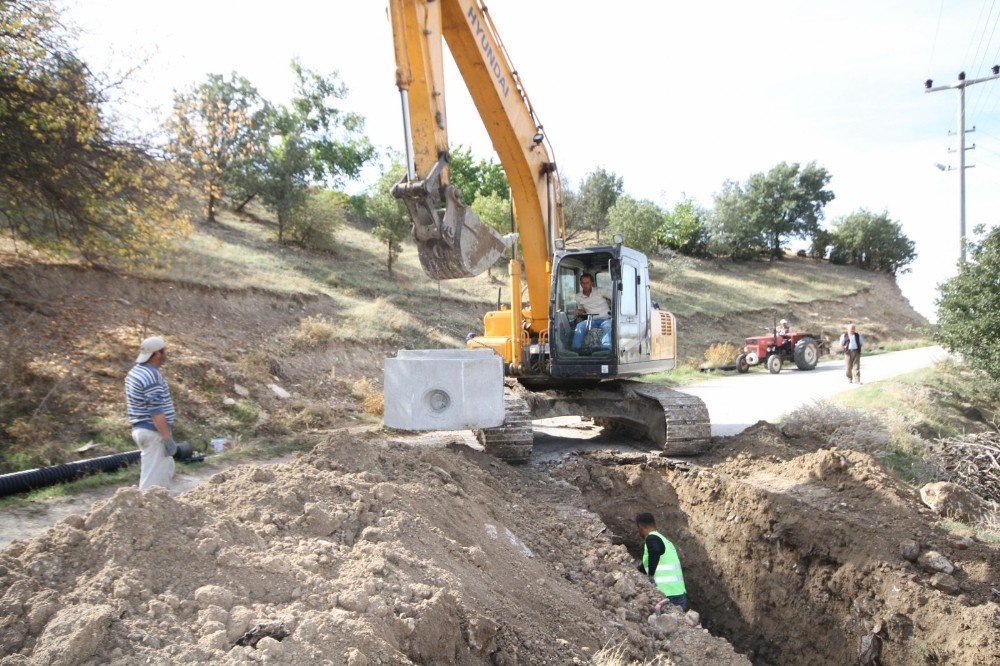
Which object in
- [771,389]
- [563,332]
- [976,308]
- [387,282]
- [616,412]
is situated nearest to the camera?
[563,332]

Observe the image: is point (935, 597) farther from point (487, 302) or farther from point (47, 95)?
point (487, 302)

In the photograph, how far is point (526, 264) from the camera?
9.12 meters

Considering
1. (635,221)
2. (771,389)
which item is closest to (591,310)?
(771,389)

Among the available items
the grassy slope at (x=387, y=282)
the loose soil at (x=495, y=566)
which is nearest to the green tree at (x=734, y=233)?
the grassy slope at (x=387, y=282)

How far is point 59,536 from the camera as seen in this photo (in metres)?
3.25

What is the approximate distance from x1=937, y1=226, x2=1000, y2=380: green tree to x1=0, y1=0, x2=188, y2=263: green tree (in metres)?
15.5

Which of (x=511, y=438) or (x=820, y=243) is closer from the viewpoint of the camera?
(x=511, y=438)

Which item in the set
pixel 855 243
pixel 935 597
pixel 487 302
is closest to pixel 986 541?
pixel 935 597

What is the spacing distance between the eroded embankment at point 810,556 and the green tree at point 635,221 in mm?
27365

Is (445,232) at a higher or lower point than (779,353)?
higher

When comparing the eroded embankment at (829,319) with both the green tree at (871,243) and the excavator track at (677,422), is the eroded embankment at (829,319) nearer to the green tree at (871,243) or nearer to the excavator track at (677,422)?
the green tree at (871,243)

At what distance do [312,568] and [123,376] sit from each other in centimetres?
804

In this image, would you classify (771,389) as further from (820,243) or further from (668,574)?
(820,243)

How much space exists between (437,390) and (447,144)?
2.56 m
